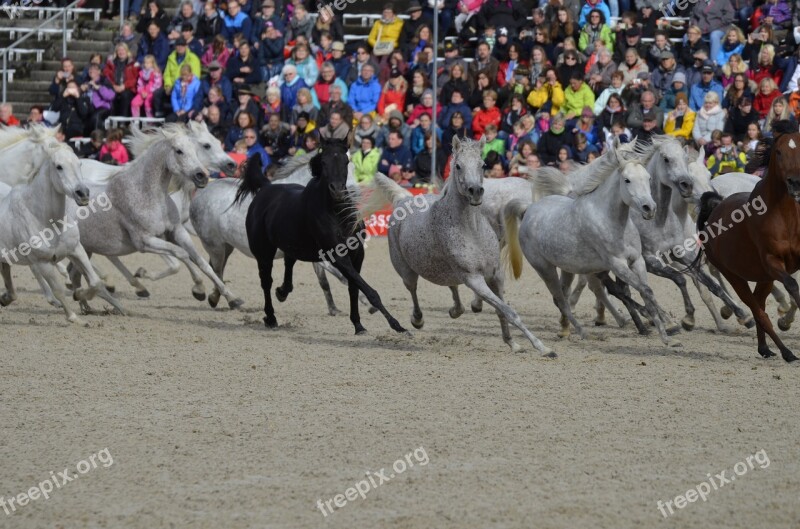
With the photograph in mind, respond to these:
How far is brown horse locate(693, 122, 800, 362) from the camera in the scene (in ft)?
27.2

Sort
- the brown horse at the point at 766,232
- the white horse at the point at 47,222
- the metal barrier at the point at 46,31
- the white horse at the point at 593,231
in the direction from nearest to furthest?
the brown horse at the point at 766,232
the white horse at the point at 593,231
the white horse at the point at 47,222
the metal barrier at the point at 46,31

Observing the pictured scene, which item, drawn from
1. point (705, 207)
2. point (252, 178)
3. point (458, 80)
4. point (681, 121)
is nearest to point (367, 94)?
point (458, 80)

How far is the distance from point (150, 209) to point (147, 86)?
31.5ft

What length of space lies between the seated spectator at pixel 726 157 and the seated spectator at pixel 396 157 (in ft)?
15.0

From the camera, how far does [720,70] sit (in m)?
17.0

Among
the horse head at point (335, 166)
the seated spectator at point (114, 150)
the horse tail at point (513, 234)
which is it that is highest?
the horse head at point (335, 166)

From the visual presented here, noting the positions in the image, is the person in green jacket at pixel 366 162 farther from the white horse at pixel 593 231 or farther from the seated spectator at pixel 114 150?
the white horse at pixel 593 231

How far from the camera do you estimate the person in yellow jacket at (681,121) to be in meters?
16.4

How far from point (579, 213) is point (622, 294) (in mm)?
847

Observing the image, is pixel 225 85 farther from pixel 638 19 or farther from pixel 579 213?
pixel 579 213

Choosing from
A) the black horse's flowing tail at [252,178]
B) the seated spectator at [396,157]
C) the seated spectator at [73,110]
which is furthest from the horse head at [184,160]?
the seated spectator at [73,110]

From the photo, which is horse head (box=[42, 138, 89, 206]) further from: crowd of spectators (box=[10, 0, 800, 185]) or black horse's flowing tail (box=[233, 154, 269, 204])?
crowd of spectators (box=[10, 0, 800, 185])

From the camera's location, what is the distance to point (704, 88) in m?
16.9

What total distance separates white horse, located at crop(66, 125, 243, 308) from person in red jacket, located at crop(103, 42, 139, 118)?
9.38 meters
